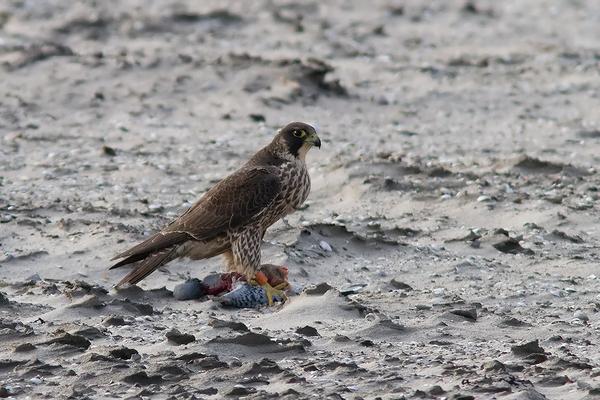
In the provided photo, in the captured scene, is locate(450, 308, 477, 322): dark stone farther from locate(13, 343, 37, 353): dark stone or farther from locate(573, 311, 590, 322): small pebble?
locate(13, 343, 37, 353): dark stone

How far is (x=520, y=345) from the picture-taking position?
12.6 ft

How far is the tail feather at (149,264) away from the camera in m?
4.85

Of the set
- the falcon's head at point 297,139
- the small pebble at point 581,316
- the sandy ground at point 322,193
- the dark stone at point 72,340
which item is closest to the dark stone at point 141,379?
the sandy ground at point 322,193

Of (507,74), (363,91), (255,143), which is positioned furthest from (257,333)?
(507,74)

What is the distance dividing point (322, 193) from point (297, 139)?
1.70 meters

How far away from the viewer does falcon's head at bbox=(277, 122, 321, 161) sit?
5.34 meters

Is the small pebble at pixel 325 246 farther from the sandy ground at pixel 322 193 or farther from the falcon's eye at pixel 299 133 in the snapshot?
the falcon's eye at pixel 299 133

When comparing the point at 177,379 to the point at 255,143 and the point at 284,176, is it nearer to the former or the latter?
the point at 284,176

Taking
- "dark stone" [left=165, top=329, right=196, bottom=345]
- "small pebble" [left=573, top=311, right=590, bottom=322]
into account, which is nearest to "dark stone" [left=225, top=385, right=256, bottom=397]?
"dark stone" [left=165, top=329, right=196, bottom=345]

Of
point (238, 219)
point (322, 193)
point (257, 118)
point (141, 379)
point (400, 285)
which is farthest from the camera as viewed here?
point (257, 118)

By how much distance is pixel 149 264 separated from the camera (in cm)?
493

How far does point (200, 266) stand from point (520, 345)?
7.93 ft

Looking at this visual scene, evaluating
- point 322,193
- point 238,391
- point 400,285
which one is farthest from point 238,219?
point 322,193

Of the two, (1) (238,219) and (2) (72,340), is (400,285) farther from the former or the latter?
(2) (72,340)
